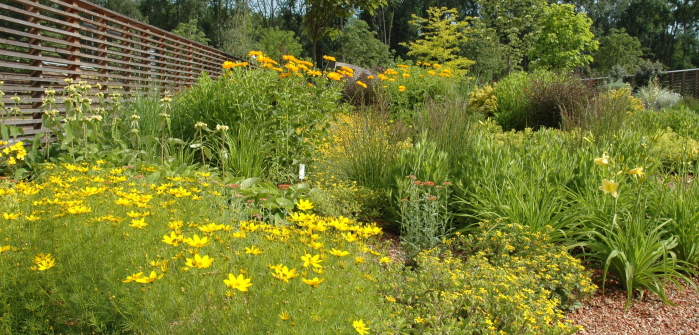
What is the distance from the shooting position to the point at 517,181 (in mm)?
3273

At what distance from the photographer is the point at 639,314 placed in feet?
8.33

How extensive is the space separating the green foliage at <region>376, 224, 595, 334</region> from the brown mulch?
0.35 feet

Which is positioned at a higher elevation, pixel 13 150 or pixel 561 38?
pixel 561 38

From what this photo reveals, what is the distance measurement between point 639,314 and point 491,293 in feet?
3.13

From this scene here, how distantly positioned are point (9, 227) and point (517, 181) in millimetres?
2824

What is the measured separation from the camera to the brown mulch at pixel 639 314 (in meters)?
2.40

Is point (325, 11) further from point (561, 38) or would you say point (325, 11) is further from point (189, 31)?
point (189, 31)

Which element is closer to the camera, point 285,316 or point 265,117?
point 285,316

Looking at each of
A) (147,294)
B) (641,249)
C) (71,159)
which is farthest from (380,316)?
(71,159)

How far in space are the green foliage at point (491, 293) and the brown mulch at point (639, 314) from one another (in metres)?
0.11

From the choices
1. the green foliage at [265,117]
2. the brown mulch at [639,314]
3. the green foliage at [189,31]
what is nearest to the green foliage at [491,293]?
the brown mulch at [639,314]

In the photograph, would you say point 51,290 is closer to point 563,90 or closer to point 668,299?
point 668,299

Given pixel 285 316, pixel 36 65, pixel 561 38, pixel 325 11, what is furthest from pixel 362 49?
pixel 285 316

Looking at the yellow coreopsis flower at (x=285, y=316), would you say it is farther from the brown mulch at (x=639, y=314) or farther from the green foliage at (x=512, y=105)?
the green foliage at (x=512, y=105)
